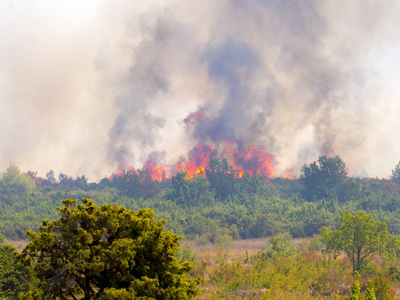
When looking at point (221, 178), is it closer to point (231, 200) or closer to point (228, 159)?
point (231, 200)

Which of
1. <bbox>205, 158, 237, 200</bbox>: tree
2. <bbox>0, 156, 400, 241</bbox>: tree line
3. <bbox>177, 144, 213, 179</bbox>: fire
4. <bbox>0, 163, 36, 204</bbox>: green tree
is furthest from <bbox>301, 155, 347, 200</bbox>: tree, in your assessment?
<bbox>0, 163, 36, 204</bbox>: green tree

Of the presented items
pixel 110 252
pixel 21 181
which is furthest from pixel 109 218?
pixel 21 181

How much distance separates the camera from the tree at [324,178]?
91062 mm

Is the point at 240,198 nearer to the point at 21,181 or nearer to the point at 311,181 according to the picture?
the point at 311,181

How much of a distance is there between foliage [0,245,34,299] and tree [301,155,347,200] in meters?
80.2

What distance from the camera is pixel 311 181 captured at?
310 ft

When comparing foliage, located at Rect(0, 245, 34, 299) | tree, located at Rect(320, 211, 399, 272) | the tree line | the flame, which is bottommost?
foliage, located at Rect(0, 245, 34, 299)

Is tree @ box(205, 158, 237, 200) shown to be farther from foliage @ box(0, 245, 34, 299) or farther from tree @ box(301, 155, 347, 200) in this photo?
foliage @ box(0, 245, 34, 299)

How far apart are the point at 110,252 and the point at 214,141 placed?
11711 cm

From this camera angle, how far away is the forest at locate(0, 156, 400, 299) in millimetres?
27422

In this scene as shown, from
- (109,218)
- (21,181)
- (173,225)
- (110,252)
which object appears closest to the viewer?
(110,252)

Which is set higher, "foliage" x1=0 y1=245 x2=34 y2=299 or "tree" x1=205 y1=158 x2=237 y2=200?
"tree" x1=205 y1=158 x2=237 y2=200

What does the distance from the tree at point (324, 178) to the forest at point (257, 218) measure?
240mm

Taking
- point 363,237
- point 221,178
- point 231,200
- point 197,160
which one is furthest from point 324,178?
point 363,237
